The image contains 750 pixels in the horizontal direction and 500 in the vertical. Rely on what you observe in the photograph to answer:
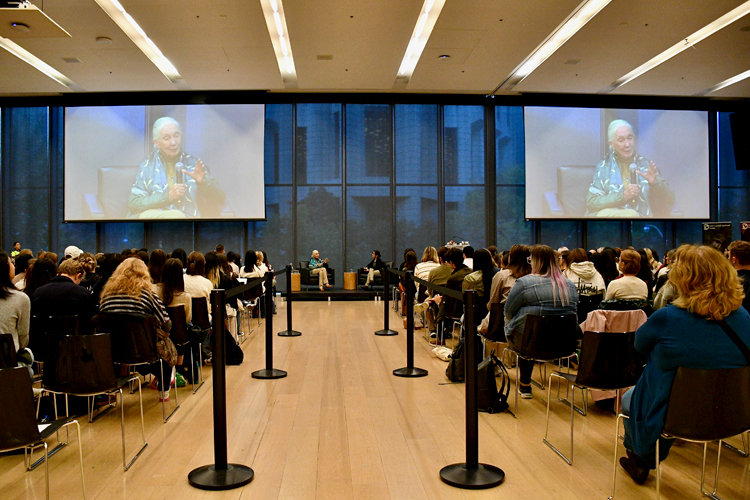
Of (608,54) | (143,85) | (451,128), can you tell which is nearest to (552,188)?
(451,128)

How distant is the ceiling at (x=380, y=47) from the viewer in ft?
30.0

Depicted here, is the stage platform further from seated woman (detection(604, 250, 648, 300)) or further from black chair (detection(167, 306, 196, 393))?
seated woman (detection(604, 250, 648, 300))

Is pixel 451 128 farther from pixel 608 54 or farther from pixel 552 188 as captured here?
pixel 608 54

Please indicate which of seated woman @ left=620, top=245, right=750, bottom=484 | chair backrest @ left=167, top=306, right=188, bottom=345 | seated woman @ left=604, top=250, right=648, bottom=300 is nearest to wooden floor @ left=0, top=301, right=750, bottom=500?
chair backrest @ left=167, top=306, right=188, bottom=345

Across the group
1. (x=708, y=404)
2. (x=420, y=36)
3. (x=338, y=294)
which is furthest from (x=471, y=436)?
(x=338, y=294)

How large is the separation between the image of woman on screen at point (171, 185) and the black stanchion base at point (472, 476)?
1183cm

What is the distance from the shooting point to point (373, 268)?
13844mm

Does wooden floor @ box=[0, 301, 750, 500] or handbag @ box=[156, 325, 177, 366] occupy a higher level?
handbag @ box=[156, 325, 177, 366]

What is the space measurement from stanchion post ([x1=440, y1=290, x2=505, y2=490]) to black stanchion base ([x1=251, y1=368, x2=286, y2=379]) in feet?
9.13

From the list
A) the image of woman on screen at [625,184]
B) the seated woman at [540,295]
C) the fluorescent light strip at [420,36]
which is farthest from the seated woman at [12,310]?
the image of woman on screen at [625,184]

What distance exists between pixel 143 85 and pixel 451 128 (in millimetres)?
7516

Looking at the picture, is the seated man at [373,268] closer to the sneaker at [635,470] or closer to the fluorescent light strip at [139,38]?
the fluorescent light strip at [139,38]

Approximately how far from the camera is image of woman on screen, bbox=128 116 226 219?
46.2ft

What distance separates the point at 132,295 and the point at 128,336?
33 centimetres
